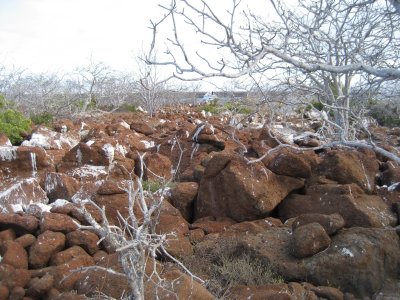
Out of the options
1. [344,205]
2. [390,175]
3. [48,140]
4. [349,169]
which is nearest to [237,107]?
[48,140]

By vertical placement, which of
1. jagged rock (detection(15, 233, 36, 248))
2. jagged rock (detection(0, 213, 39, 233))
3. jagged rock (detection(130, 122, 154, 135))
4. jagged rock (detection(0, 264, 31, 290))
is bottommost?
jagged rock (detection(0, 264, 31, 290))

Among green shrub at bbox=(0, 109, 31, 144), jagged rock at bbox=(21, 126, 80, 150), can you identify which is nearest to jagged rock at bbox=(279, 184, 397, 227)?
jagged rock at bbox=(21, 126, 80, 150)

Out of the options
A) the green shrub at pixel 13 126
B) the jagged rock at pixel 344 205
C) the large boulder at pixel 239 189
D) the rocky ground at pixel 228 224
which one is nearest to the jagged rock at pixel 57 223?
the rocky ground at pixel 228 224

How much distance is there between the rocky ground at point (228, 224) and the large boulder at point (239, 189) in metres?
0.01

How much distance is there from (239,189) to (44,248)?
2295 mm

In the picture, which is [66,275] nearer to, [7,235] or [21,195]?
[7,235]

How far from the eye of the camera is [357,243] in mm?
4668

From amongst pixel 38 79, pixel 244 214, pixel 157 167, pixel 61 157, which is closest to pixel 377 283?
pixel 244 214

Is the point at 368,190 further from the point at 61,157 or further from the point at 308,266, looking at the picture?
the point at 61,157

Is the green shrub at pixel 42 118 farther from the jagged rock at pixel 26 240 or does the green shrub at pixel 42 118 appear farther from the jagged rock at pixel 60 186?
the jagged rock at pixel 26 240

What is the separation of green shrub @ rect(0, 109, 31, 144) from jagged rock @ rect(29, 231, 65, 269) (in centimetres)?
494

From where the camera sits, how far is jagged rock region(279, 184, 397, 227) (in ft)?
17.8

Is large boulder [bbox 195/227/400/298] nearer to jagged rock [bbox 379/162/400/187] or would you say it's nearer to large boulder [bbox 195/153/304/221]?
large boulder [bbox 195/153/304/221]

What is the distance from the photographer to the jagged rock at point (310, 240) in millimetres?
4613
